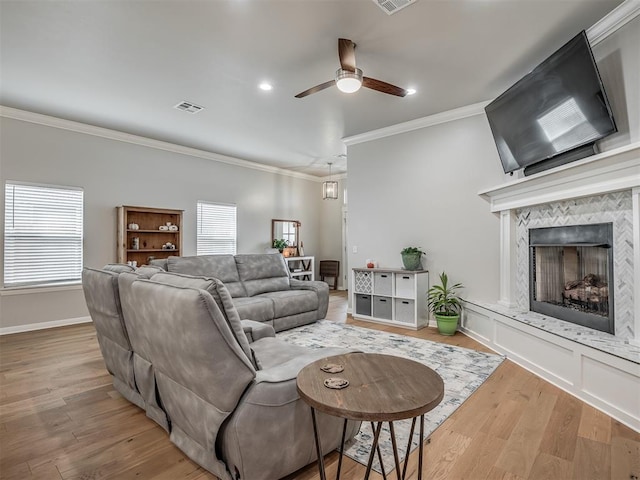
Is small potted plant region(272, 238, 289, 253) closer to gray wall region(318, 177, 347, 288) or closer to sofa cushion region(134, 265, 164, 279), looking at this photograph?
gray wall region(318, 177, 347, 288)

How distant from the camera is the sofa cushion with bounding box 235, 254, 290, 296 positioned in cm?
502

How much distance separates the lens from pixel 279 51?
10.5 feet

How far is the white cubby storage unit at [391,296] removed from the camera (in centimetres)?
479

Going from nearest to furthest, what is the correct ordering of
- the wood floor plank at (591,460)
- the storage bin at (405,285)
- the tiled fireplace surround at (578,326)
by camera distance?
the wood floor plank at (591,460) → the tiled fireplace surround at (578,326) → the storage bin at (405,285)

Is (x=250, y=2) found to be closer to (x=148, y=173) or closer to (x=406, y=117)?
(x=406, y=117)

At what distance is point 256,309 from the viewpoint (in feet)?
14.0

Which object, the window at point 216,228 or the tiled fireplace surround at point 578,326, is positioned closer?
the tiled fireplace surround at point 578,326

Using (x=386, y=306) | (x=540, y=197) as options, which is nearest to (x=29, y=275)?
(x=386, y=306)

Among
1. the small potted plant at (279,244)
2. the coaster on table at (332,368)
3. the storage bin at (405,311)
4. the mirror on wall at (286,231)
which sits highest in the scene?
the mirror on wall at (286,231)

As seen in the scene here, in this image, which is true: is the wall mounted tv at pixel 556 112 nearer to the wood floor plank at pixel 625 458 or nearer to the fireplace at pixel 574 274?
the fireplace at pixel 574 274

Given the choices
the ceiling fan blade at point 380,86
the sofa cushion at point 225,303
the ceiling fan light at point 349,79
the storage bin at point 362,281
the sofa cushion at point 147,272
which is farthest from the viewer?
the storage bin at point 362,281

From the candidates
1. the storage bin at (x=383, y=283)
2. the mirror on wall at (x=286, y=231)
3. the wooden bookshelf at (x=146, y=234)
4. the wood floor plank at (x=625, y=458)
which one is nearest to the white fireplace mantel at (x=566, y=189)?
the wood floor plank at (x=625, y=458)

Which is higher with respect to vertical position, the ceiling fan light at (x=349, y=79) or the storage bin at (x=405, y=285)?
the ceiling fan light at (x=349, y=79)

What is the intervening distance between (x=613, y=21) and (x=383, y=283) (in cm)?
367
